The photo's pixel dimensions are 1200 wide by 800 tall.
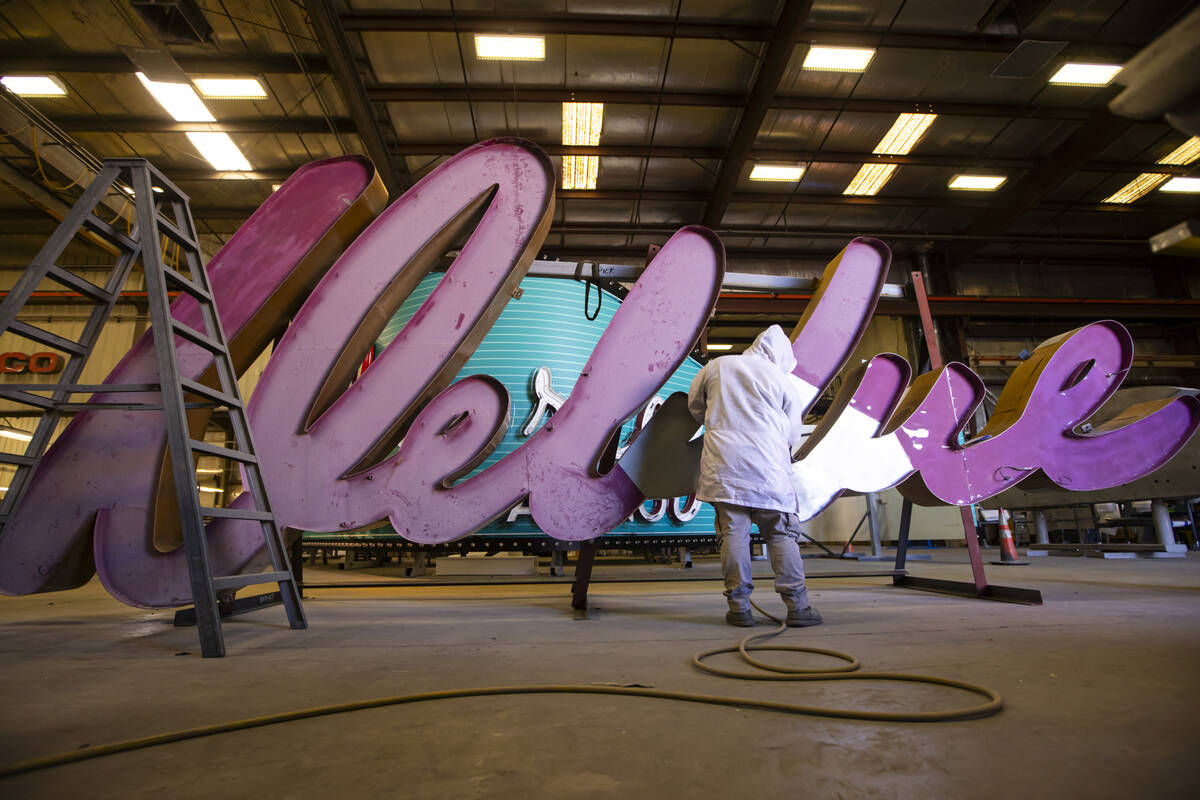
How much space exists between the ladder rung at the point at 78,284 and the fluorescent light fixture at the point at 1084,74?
13.4m

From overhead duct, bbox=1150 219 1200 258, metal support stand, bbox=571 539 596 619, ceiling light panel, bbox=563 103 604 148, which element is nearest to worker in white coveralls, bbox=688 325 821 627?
metal support stand, bbox=571 539 596 619

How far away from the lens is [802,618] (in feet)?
9.95

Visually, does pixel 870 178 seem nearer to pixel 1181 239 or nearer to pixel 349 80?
pixel 349 80

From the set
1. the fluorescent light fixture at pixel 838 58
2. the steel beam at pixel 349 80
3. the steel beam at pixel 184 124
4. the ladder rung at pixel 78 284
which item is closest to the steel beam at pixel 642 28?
the fluorescent light fixture at pixel 838 58

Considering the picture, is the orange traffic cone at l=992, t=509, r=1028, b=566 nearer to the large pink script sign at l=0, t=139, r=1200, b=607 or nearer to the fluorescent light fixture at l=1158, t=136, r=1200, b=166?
the large pink script sign at l=0, t=139, r=1200, b=607

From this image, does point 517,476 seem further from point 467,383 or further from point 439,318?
point 439,318

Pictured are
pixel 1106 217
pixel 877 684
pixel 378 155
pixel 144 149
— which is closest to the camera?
pixel 877 684

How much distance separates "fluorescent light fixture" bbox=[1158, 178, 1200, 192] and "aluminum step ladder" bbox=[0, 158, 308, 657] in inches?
700

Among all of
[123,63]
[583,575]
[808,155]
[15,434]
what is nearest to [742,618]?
[583,575]

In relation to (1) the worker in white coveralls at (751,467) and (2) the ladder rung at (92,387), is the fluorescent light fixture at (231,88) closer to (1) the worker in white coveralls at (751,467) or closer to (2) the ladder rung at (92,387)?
(2) the ladder rung at (92,387)

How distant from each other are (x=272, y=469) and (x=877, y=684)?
3105 mm

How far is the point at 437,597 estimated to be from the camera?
4.78 m

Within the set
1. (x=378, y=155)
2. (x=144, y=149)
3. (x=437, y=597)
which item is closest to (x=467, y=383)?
(x=437, y=597)

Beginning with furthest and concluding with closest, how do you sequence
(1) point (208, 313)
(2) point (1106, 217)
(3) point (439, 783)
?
(2) point (1106, 217), (1) point (208, 313), (3) point (439, 783)
